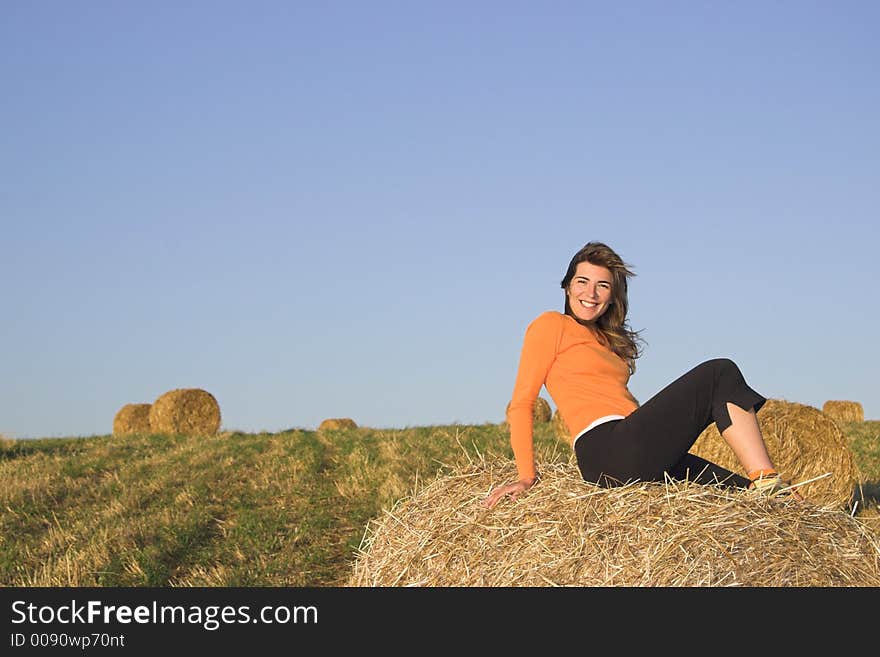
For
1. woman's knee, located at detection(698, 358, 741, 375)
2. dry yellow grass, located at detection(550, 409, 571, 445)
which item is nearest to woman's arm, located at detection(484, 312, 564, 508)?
woman's knee, located at detection(698, 358, 741, 375)

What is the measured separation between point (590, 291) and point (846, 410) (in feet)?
87.8

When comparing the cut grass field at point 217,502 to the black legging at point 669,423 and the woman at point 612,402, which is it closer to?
the woman at point 612,402

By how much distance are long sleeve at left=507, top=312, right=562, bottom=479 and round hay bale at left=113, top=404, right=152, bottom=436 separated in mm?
22505

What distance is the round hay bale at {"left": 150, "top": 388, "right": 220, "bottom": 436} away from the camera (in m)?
25.2

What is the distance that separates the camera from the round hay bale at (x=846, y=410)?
96.7ft

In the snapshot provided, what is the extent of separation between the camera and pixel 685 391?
5.27 meters

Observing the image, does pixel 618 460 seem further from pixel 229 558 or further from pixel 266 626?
pixel 229 558

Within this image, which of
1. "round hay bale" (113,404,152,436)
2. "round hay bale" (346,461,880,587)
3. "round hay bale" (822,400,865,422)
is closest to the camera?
"round hay bale" (346,461,880,587)

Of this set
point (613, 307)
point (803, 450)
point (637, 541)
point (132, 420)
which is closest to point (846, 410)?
point (803, 450)

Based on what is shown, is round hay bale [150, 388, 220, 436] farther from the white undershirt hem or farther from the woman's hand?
the white undershirt hem

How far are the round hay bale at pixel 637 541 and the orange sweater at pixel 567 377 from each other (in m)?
0.39

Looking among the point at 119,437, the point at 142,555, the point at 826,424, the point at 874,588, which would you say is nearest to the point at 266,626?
the point at 874,588

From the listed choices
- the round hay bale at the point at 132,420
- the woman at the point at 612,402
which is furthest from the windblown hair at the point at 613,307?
the round hay bale at the point at 132,420

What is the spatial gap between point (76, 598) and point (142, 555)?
4847 millimetres
